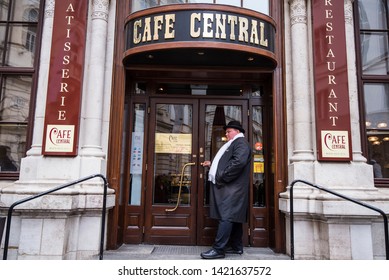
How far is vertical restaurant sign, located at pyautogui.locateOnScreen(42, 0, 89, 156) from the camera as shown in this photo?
17.2 ft

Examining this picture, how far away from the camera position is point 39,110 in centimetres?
553

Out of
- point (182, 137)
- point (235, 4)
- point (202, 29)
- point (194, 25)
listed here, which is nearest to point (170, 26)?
point (194, 25)

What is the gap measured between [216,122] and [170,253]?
2509 millimetres

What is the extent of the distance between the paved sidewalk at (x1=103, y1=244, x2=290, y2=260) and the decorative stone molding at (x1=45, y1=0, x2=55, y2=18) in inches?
166

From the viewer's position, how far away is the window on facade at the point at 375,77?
5.75 meters

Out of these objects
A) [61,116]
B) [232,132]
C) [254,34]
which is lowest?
[232,132]

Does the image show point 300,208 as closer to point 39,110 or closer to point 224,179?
point 224,179

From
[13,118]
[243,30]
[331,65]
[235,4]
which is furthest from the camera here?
[235,4]

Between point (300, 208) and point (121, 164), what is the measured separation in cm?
312

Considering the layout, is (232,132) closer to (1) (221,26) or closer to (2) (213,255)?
(1) (221,26)

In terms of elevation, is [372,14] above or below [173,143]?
above

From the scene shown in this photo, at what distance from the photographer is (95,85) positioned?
5.52 m

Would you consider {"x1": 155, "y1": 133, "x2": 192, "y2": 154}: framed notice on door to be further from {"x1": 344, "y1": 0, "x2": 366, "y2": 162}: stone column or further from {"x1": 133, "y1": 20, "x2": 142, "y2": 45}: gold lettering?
{"x1": 344, "y1": 0, "x2": 366, "y2": 162}: stone column
